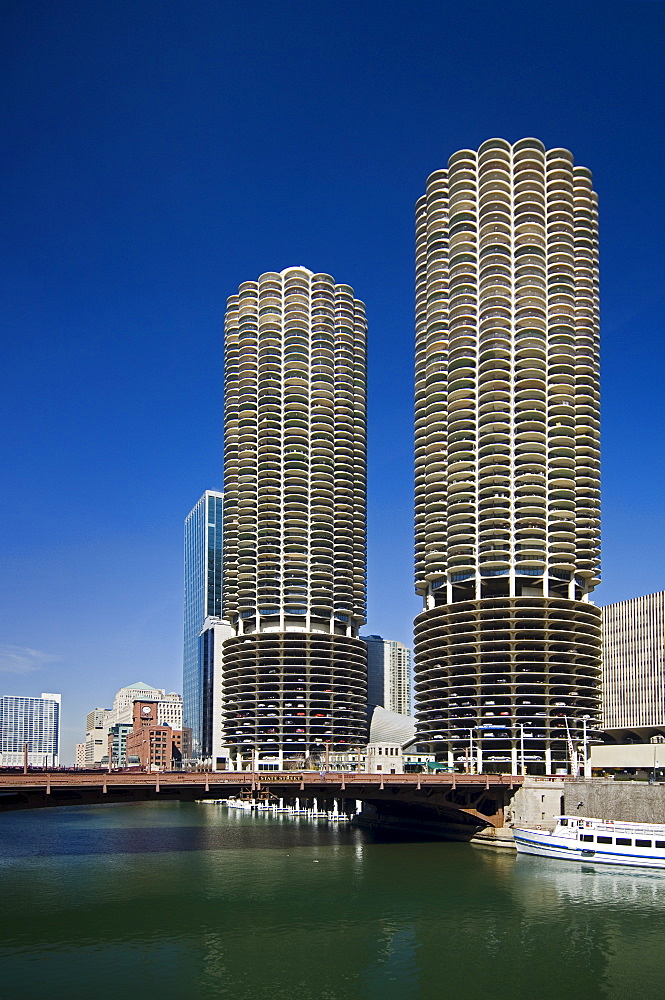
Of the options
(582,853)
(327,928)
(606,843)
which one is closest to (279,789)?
(582,853)

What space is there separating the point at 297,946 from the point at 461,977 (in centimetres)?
1568

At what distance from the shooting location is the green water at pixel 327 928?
7900 centimetres

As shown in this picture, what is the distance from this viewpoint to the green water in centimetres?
7900

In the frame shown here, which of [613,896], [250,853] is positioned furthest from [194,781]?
[613,896]

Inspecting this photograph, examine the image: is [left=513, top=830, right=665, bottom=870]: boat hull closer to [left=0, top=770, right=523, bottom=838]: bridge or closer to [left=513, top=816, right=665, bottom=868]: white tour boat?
[left=513, top=816, right=665, bottom=868]: white tour boat

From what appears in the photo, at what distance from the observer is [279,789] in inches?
6053

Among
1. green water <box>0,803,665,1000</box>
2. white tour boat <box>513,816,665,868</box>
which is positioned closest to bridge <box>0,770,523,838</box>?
green water <box>0,803,665,1000</box>

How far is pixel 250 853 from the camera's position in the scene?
15350 centimetres

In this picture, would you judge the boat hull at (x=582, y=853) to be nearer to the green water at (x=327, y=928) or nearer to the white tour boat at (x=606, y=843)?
the white tour boat at (x=606, y=843)

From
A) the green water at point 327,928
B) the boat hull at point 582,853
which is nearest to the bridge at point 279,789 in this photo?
the green water at point 327,928

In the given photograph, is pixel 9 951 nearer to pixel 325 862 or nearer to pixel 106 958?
pixel 106 958

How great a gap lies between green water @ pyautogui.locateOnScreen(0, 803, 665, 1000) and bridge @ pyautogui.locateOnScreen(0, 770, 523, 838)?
9.13 metres

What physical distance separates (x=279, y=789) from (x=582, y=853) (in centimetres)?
4400

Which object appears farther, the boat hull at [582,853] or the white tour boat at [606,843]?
the white tour boat at [606,843]
